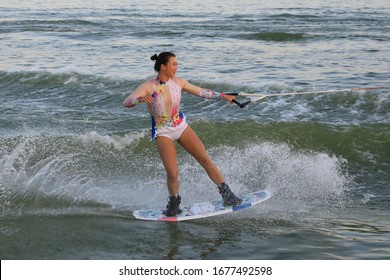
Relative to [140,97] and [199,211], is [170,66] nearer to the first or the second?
[140,97]

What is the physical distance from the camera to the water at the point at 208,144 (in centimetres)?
800

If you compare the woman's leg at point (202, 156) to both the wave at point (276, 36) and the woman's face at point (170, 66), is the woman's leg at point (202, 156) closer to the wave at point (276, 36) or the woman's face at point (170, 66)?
the woman's face at point (170, 66)

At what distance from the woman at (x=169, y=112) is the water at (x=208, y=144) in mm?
590

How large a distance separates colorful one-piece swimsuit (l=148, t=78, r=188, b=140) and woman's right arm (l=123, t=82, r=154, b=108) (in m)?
0.10

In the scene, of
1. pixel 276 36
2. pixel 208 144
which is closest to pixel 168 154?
pixel 208 144

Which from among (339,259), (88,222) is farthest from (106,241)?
(339,259)

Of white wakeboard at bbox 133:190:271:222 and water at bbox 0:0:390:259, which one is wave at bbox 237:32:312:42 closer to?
water at bbox 0:0:390:259

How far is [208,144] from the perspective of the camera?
13.0m

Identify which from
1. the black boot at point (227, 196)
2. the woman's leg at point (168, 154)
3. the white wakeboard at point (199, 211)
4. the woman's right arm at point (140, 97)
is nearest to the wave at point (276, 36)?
the white wakeboard at point (199, 211)

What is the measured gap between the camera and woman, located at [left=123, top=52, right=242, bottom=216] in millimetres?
8156

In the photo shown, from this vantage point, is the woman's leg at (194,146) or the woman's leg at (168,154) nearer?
the woman's leg at (168,154)

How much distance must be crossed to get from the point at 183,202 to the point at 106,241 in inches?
78.4

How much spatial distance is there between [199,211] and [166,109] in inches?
54.4

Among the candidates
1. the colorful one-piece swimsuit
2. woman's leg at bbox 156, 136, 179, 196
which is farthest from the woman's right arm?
woman's leg at bbox 156, 136, 179, 196
